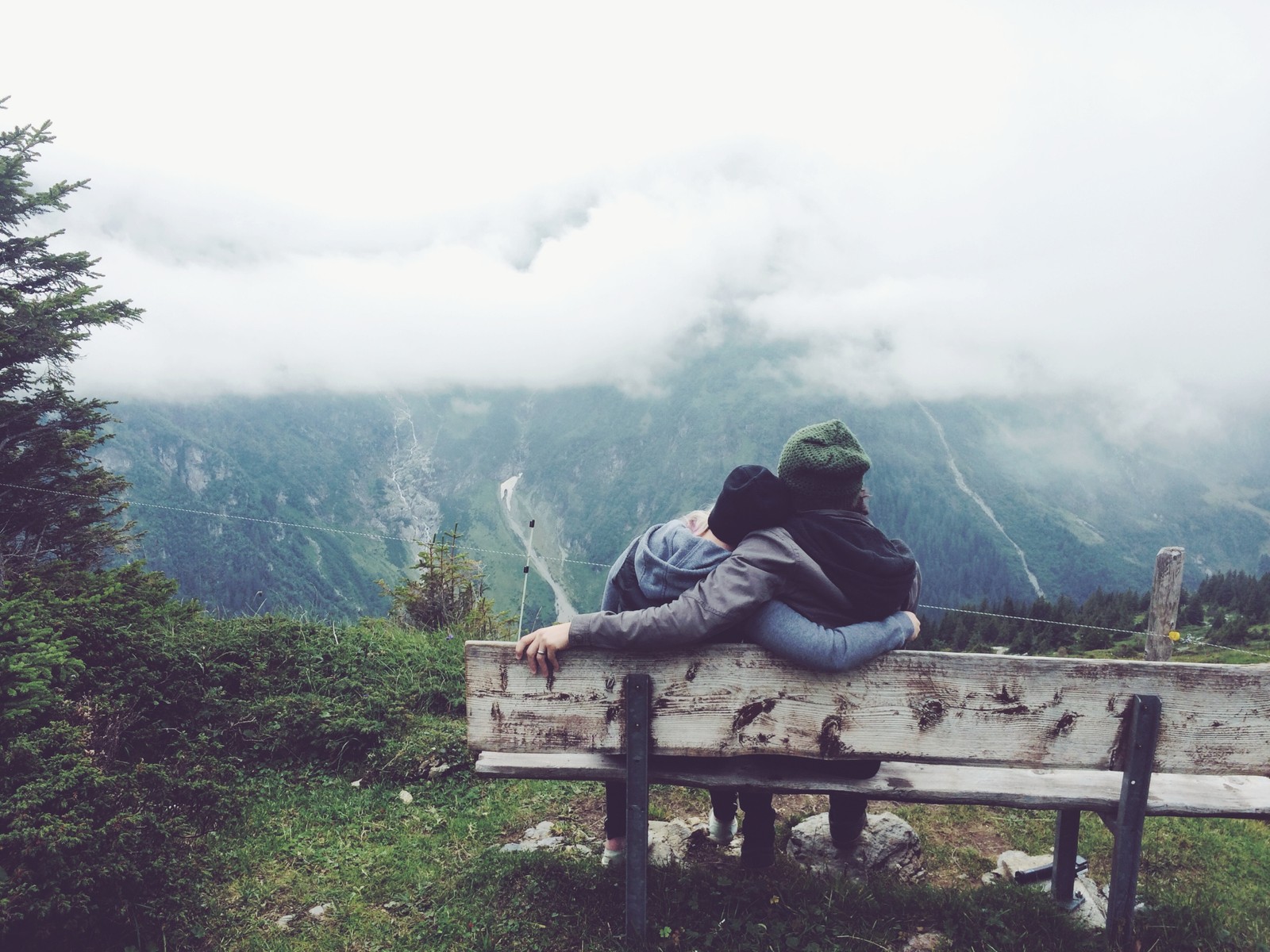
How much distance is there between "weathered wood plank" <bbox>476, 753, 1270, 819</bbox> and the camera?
3.64 meters

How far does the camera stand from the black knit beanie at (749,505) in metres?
3.35

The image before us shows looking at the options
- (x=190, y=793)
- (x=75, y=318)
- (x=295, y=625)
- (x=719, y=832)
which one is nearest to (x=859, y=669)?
(x=719, y=832)

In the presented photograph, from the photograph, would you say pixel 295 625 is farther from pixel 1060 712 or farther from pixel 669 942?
pixel 1060 712

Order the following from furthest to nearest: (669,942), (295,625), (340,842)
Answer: (295,625), (340,842), (669,942)

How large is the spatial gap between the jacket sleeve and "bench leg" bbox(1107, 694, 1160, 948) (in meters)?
1.78

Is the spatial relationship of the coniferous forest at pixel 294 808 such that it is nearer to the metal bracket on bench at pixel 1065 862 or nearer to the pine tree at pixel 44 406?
the metal bracket on bench at pixel 1065 862

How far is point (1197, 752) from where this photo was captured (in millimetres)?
3340

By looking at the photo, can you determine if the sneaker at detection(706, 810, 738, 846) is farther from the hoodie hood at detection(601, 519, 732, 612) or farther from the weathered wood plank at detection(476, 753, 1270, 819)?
the hoodie hood at detection(601, 519, 732, 612)

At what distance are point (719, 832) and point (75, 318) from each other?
2193cm

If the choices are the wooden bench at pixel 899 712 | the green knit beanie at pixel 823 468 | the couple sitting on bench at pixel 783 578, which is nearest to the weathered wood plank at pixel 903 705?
the wooden bench at pixel 899 712

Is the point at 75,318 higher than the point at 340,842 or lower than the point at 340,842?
higher

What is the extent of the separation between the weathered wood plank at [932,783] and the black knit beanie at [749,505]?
1.24 m

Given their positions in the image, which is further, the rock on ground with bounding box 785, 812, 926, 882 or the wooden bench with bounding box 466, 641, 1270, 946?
the rock on ground with bounding box 785, 812, 926, 882

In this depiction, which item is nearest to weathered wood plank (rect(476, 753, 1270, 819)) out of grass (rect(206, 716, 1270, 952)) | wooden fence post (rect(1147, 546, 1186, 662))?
grass (rect(206, 716, 1270, 952))
